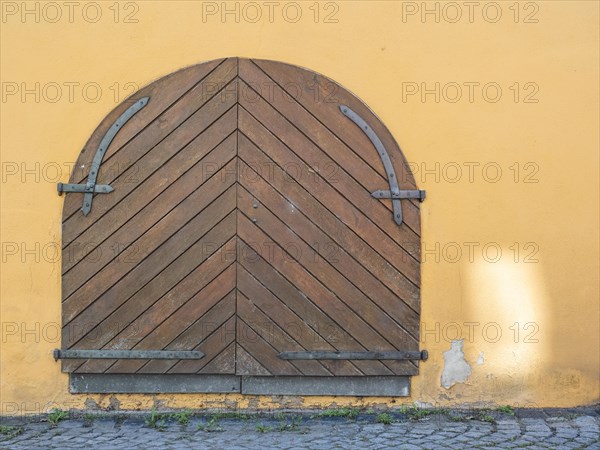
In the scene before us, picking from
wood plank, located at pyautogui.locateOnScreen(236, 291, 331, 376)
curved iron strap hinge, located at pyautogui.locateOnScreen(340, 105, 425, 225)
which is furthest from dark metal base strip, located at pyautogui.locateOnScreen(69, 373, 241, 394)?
curved iron strap hinge, located at pyautogui.locateOnScreen(340, 105, 425, 225)

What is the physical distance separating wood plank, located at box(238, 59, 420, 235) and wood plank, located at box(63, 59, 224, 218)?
27 cm

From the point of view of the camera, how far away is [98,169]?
17.7 feet

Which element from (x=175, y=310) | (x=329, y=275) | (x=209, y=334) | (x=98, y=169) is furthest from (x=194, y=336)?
(x=98, y=169)

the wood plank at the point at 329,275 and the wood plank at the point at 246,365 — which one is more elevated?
the wood plank at the point at 329,275

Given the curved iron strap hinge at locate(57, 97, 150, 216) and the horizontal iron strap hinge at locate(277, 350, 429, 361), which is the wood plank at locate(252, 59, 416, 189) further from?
the horizontal iron strap hinge at locate(277, 350, 429, 361)

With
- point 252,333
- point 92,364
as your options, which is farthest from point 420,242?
point 92,364

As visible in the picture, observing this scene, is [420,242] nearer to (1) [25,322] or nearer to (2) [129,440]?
(2) [129,440]

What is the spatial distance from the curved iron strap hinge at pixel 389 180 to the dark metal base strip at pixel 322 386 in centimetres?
108

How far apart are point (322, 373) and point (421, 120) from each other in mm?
1791

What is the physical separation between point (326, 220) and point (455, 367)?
1.30 metres

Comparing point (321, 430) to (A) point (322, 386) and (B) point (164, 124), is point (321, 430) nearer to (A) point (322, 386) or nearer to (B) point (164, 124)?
(A) point (322, 386)

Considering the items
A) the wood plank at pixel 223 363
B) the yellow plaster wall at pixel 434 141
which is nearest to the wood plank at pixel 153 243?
the yellow plaster wall at pixel 434 141

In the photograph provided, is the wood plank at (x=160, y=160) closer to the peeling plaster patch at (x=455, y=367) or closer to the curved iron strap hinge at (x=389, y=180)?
the curved iron strap hinge at (x=389, y=180)

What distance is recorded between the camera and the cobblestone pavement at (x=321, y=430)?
484 centimetres
